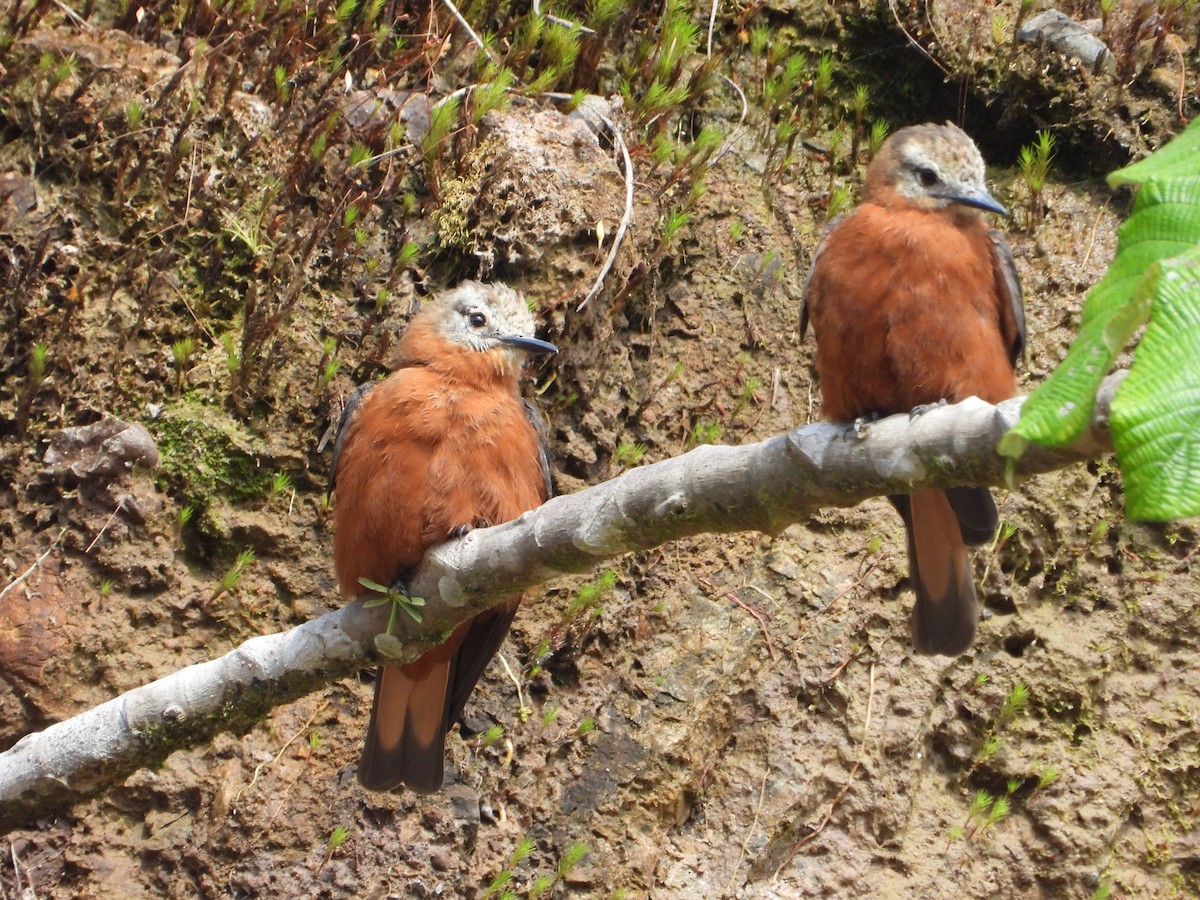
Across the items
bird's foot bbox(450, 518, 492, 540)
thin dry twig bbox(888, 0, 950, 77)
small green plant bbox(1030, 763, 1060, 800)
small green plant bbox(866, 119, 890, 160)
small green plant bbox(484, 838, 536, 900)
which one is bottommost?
small green plant bbox(484, 838, 536, 900)

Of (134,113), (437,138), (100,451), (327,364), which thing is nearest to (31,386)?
(100,451)

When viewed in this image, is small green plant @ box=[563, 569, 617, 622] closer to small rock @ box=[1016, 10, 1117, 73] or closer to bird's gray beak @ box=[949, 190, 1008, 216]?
bird's gray beak @ box=[949, 190, 1008, 216]

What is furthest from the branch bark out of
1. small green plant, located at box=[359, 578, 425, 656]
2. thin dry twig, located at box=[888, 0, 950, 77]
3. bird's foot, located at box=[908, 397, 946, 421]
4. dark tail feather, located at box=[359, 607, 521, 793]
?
thin dry twig, located at box=[888, 0, 950, 77]

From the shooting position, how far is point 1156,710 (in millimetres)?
5367

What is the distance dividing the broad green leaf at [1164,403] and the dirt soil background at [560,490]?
3916mm

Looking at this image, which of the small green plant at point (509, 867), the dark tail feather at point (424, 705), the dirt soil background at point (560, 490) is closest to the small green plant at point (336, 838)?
the dirt soil background at point (560, 490)

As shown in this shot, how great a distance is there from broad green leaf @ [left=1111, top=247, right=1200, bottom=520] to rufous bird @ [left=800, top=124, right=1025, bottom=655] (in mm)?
2454

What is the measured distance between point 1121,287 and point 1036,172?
5.18 m

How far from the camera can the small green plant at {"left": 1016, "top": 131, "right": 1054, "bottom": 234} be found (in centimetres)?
608

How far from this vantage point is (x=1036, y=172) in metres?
6.16

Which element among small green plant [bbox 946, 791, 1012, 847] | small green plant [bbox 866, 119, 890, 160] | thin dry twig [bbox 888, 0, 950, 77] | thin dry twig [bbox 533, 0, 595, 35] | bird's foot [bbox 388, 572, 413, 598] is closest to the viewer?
bird's foot [bbox 388, 572, 413, 598]

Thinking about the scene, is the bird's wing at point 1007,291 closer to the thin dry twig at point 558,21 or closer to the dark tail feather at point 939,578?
the dark tail feather at point 939,578

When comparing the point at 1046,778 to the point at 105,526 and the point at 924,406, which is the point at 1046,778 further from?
the point at 105,526

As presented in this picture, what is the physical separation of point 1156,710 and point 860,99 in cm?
338
